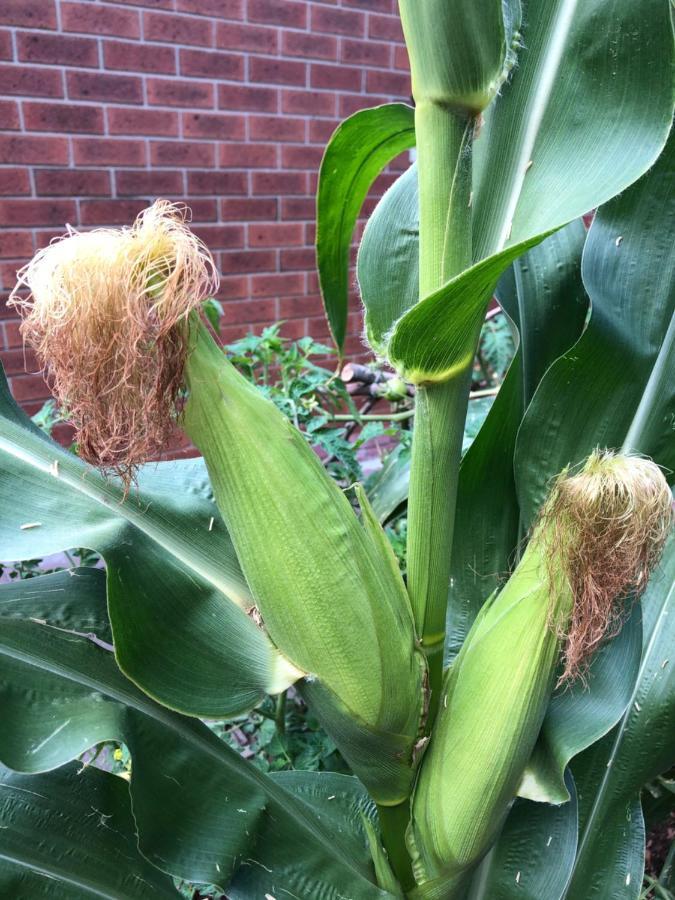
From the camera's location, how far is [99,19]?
189cm

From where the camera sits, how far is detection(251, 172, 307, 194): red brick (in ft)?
7.43

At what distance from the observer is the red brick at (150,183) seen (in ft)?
6.70

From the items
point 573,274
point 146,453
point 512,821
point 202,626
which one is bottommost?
point 512,821

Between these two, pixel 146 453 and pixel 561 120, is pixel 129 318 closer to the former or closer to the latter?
pixel 146 453

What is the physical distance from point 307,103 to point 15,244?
3.47 ft

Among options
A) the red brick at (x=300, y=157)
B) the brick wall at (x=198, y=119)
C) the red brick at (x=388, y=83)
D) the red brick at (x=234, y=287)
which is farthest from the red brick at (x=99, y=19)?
the red brick at (x=388, y=83)

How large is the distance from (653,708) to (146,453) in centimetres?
61

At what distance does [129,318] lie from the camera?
458 mm

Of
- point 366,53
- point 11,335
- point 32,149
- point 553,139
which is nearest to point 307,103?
point 366,53

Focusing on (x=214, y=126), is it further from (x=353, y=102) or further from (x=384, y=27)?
(x=384, y=27)

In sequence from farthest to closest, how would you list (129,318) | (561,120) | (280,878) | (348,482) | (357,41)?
(357,41), (348,482), (280,878), (561,120), (129,318)

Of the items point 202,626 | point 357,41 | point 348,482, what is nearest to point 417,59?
point 202,626

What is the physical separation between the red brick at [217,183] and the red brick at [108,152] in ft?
0.54

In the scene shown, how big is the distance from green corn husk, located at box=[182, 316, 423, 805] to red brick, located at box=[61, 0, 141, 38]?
→ 6.00 feet
